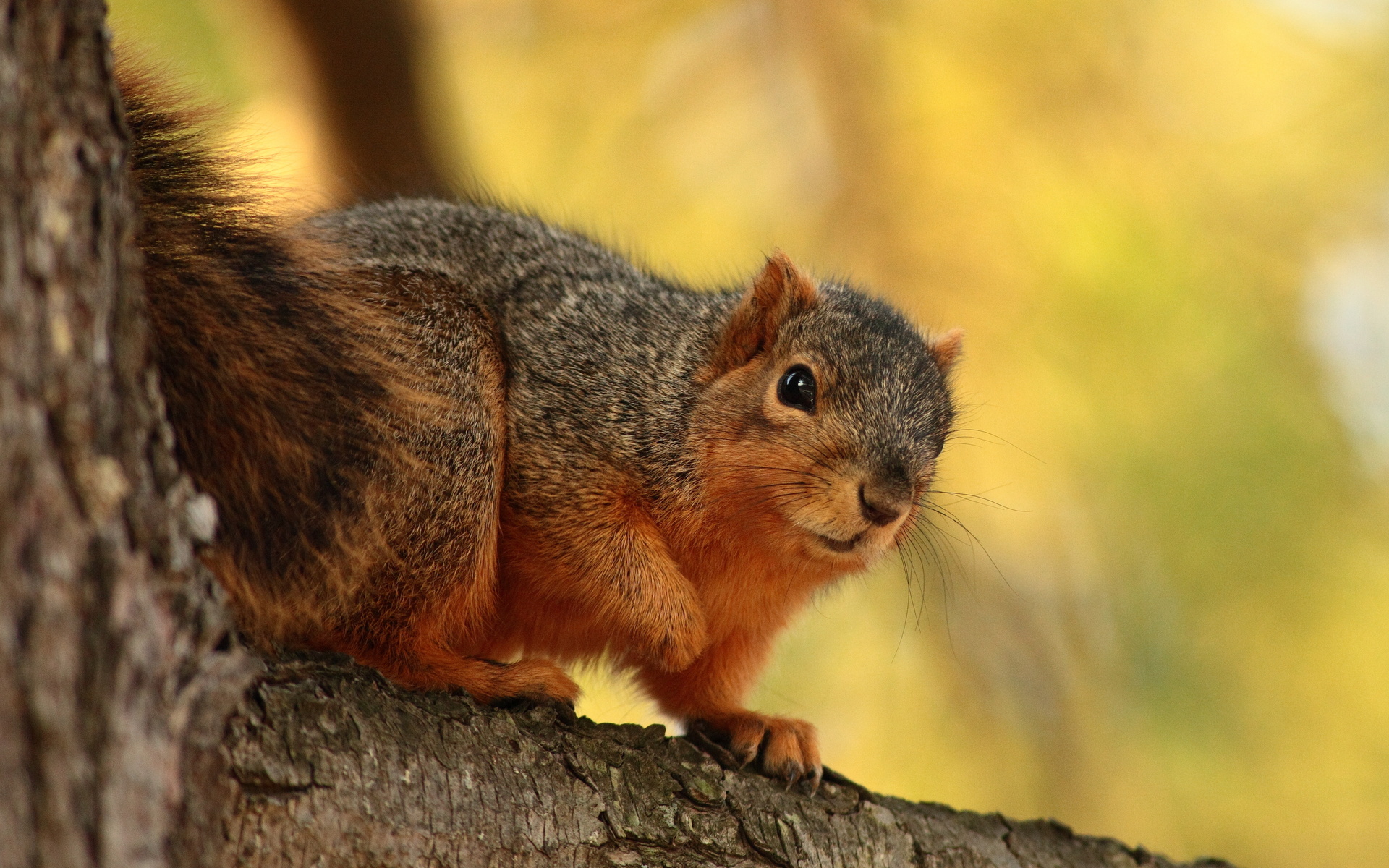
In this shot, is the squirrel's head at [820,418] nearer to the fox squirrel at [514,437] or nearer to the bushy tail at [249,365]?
the fox squirrel at [514,437]

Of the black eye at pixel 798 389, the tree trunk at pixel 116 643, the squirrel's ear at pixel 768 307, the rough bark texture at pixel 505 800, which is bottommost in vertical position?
the rough bark texture at pixel 505 800

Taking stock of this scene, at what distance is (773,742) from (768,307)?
88 centimetres

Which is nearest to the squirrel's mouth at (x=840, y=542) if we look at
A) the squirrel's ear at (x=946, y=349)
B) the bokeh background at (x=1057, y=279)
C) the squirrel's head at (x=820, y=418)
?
the squirrel's head at (x=820, y=418)

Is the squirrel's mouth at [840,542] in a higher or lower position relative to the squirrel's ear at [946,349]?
lower

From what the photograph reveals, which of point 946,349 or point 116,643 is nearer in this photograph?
point 116,643

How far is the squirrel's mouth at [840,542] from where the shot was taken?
7.09 feet

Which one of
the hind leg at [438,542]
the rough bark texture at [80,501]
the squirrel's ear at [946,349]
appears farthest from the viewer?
the squirrel's ear at [946,349]

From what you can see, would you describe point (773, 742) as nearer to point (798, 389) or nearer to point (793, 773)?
point (793, 773)

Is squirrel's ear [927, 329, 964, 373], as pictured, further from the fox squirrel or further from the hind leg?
the hind leg

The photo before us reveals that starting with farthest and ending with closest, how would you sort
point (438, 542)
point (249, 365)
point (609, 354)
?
point (609, 354) → point (438, 542) → point (249, 365)

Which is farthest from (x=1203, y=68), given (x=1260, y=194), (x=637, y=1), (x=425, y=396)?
(x=425, y=396)

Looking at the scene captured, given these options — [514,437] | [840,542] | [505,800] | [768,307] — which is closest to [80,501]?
[505,800]

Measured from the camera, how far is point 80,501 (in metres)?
1.03

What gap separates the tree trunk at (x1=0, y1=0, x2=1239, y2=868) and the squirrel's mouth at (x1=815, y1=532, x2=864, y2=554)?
2.37 feet
